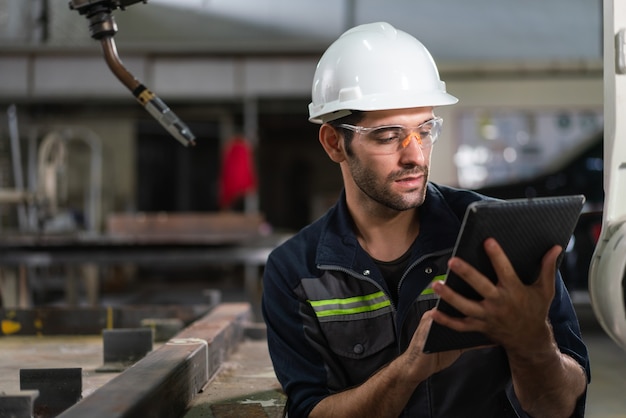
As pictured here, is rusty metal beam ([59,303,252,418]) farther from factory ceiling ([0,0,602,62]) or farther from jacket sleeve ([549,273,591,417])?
factory ceiling ([0,0,602,62])

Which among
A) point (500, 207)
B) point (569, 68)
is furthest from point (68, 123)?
point (500, 207)

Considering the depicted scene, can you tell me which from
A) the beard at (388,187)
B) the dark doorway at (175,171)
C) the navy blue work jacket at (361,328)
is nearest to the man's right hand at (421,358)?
the navy blue work jacket at (361,328)

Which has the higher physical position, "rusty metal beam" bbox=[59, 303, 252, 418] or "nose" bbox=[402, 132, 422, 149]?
"nose" bbox=[402, 132, 422, 149]

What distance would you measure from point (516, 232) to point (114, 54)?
1082 millimetres

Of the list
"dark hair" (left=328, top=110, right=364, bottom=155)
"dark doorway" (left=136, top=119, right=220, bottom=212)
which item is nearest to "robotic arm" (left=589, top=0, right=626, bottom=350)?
"dark hair" (left=328, top=110, right=364, bottom=155)

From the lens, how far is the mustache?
1.60m

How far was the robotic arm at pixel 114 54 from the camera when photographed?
68.9 inches

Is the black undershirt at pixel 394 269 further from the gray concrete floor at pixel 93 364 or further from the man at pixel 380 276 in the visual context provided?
the gray concrete floor at pixel 93 364

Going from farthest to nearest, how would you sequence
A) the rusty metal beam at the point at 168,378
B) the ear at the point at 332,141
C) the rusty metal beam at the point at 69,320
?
the rusty metal beam at the point at 69,320
the ear at the point at 332,141
the rusty metal beam at the point at 168,378

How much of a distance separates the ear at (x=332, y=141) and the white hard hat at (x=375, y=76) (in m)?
0.03

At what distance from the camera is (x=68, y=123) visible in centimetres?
1177

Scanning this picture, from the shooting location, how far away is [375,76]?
173cm

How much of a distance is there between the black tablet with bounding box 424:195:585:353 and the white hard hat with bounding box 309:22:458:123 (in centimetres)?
53

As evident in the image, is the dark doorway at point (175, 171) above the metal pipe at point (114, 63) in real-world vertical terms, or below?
below
